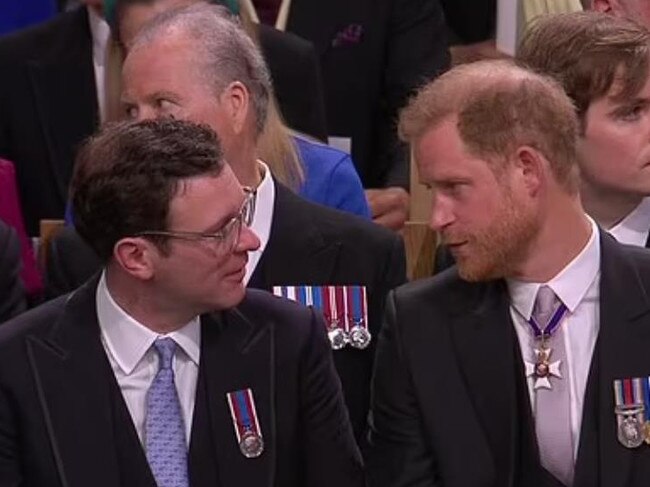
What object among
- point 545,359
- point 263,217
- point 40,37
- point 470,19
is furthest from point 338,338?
point 470,19

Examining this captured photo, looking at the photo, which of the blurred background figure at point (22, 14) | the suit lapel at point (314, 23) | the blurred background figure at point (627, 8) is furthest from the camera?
the blurred background figure at point (22, 14)

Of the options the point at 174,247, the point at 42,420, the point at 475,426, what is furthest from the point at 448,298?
the point at 42,420

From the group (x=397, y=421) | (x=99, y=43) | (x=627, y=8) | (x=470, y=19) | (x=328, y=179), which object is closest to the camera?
(x=397, y=421)

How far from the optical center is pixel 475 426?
2.93 metres

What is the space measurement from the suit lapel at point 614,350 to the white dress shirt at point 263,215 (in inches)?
25.2

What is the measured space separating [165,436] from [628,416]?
0.72 meters

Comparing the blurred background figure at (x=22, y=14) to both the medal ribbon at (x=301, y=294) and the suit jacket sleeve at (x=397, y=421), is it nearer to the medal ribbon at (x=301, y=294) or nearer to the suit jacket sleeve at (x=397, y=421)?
the medal ribbon at (x=301, y=294)

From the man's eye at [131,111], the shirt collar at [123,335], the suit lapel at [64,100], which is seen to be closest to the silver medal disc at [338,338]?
the shirt collar at [123,335]

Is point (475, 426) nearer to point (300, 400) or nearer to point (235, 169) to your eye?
point (300, 400)

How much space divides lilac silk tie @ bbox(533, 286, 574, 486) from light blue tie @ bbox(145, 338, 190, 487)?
1.83ft

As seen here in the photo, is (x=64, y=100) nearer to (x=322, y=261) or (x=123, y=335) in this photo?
(x=322, y=261)

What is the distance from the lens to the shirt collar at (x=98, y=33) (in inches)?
162

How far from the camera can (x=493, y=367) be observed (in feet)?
9.64

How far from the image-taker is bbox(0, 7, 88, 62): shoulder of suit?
4.12 metres
